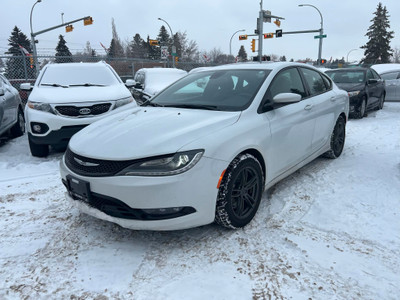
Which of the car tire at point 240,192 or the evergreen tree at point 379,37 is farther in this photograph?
the evergreen tree at point 379,37

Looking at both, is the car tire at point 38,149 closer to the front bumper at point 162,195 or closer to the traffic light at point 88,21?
the front bumper at point 162,195

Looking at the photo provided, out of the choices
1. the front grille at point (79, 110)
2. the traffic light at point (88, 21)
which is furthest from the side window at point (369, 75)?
the traffic light at point (88, 21)

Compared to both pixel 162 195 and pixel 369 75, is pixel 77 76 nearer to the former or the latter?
pixel 162 195

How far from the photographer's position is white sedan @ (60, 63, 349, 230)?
2439 millimetres

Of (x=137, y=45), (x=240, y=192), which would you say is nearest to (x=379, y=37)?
(x=137, y=45)

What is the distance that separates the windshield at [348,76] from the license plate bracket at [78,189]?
925 centimetres

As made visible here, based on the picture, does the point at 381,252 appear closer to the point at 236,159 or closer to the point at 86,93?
the point at 236,159

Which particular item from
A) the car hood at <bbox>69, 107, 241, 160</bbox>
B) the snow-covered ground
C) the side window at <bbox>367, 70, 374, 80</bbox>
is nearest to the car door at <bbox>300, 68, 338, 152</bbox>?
the snow-covered ground

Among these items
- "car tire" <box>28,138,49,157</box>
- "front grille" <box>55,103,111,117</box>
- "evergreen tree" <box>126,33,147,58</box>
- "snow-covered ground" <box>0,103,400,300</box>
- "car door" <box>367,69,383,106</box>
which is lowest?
"snow-covered ground" <box>0,103,400,300</box>

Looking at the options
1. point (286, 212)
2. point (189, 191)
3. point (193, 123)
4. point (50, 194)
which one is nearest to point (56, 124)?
point (50, 194)

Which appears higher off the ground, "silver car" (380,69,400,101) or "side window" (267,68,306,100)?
"side window" (267,68,306,100)

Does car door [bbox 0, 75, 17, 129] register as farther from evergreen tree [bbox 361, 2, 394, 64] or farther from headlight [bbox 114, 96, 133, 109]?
evergreen tree [bbox 361, 2, 394, 64]

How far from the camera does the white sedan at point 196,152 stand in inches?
96.0

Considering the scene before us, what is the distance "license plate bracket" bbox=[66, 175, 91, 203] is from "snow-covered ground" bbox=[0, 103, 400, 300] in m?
0.43
